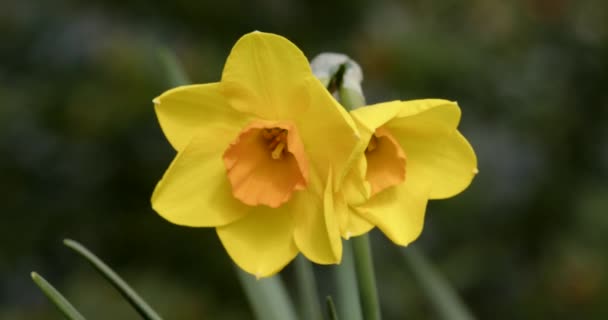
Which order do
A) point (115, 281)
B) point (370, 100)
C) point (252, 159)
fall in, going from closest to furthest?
point (115, 281), point (252, 159), point (370, 100)

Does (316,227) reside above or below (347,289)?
above

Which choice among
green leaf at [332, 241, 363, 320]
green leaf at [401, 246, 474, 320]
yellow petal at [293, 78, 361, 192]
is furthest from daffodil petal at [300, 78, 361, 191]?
green leaf at [401, 246, 474, 320]

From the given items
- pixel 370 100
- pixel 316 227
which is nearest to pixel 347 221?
pixel 316 227

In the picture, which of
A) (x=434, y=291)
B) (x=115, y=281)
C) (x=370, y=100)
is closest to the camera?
(x=115, y=281)

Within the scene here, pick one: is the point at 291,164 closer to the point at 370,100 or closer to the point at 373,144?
the point at 373,144

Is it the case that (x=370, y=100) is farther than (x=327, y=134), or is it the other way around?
(x=370, y=100)

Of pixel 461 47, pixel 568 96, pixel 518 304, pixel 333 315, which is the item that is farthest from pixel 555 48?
pixel 333 315

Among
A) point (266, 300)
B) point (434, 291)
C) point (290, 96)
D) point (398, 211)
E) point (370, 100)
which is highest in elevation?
point (290, 96)
